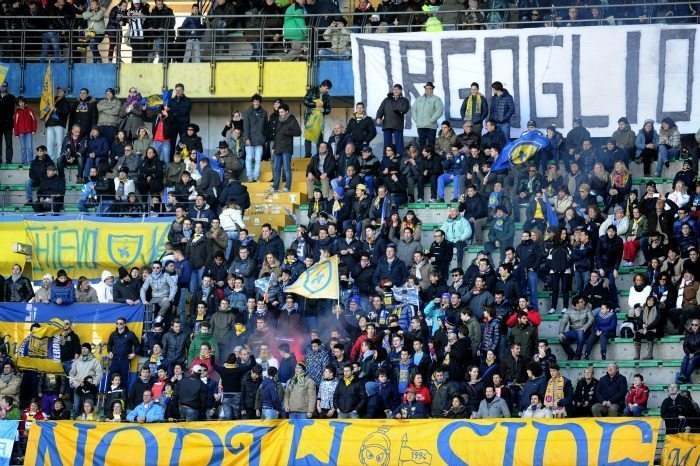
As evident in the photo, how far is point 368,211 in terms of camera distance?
2892cm

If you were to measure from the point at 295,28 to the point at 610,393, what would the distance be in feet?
38.8

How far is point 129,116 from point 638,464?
13547 mm

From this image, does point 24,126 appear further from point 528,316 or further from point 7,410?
point 528,316

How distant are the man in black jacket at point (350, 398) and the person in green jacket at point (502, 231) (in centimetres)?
426

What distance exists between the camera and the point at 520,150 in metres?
29.5

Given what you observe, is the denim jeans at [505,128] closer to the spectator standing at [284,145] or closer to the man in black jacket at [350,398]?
the spectator standing at [284,145]

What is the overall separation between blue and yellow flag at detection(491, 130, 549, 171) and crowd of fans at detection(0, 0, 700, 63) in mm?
3260

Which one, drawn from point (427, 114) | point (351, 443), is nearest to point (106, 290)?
point (427, 114)

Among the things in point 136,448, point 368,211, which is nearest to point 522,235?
point 368,211

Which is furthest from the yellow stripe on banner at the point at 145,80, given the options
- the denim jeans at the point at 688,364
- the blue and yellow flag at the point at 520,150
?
the denim jeans at the point at 688,364

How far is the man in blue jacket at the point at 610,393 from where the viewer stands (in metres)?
24.4

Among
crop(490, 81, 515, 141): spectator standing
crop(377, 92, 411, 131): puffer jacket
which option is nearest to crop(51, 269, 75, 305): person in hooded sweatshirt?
crop(377, 92, 411, 131): puffer jacket

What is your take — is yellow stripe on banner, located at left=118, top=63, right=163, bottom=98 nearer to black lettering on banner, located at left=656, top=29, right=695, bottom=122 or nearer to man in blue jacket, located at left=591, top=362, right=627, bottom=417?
black lettering on banner, located at left=656, top=29, right=695, bottom=122

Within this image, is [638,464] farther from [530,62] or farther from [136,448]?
[530,62]
